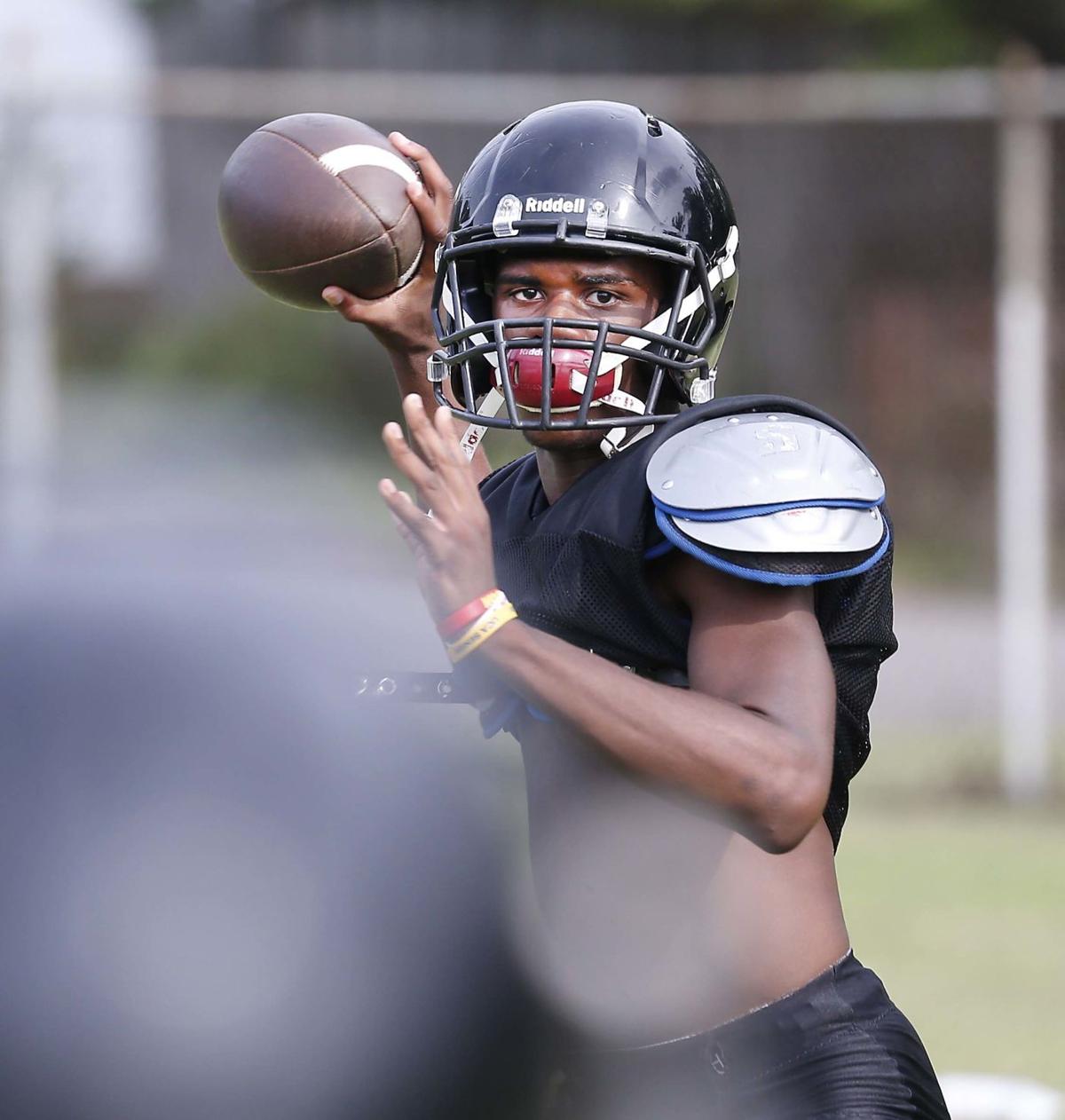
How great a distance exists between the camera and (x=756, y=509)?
221 centimetres

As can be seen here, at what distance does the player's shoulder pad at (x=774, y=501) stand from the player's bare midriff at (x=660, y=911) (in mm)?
358

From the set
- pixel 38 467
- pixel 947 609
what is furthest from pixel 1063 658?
pixel 38 467

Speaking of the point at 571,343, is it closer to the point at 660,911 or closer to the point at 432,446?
the point at 432,446

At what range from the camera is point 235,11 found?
12.6 meters

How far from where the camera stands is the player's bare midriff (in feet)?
7.91

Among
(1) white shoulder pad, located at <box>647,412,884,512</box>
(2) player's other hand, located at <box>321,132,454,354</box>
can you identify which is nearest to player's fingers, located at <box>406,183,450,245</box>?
(2) player's other hand, located at <box>321,132,454,354</box>

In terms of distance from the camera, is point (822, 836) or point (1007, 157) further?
point (1007, 157)

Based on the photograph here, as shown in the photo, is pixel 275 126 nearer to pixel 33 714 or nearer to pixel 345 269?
pixel 345 269

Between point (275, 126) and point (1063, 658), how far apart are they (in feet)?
24.2

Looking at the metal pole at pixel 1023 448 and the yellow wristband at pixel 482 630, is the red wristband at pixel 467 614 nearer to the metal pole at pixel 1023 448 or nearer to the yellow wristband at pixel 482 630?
the yellow wristband at pixel 482 630

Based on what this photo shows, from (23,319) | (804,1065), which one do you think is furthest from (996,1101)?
(23,319)

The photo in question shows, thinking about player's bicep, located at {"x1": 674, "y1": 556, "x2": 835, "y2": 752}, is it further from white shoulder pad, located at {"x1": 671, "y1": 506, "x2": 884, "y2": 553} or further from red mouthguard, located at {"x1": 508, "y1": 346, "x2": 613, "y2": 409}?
red mouthguard, located at {"x1": 508, "y1": 346, "x2": 613, "y2": 409}

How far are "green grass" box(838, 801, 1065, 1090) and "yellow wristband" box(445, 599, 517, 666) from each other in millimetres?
2819

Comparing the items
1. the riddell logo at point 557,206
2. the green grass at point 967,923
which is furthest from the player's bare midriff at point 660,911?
the green grass at point 967,923
